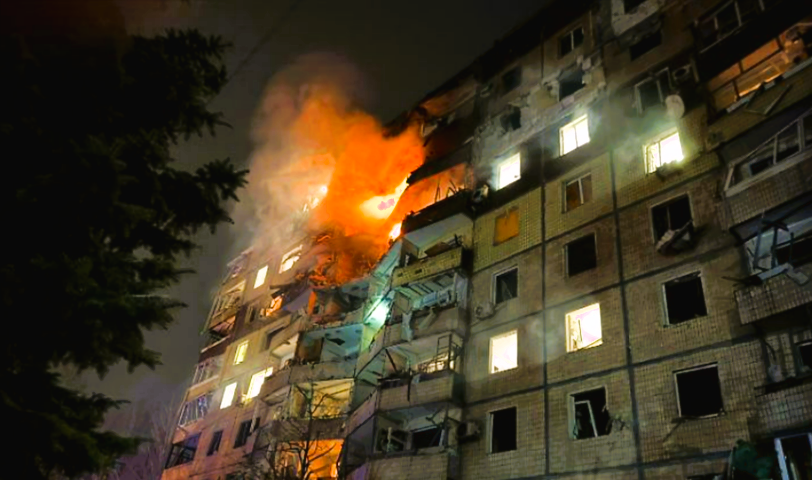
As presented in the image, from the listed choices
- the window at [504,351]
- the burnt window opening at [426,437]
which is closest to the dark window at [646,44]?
the window at [504,351]

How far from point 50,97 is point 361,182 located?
32406 mm

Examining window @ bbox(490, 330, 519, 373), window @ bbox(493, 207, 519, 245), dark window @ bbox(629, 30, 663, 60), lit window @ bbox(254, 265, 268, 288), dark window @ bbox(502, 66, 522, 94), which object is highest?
dark window @ bbox(502, 66, 522, 94)

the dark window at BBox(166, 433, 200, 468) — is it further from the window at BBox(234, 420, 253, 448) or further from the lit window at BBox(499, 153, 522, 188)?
the lit window at BBox(499, 153, 522, 188)

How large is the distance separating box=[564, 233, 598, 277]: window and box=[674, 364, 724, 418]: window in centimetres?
519

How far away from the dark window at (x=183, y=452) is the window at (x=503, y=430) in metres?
25.1

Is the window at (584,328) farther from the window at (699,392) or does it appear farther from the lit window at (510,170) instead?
the lit window at (510,170)

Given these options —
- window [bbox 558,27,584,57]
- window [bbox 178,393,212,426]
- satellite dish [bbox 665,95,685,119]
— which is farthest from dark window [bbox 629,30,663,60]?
window [bbox 178,393,212,426]

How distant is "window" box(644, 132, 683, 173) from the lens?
19.1m

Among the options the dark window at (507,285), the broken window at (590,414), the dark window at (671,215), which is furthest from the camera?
the dark window at (507,285)

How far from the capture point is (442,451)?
61.3 feet

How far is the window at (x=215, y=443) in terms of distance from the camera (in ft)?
113

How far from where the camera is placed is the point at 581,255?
1980 cm

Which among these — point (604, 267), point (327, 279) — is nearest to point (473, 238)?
point (604, 267)

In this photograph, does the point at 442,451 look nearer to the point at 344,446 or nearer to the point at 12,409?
the point at 344,446
